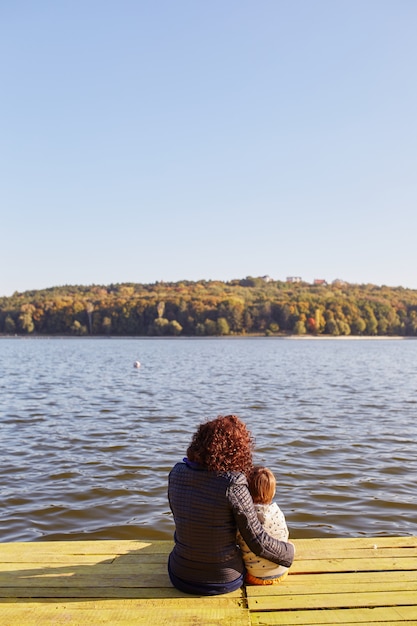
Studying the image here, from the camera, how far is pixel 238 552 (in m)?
4.70

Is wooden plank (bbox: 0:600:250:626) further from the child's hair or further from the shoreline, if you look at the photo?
the shoreline

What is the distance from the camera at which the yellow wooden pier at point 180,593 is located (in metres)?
4.28

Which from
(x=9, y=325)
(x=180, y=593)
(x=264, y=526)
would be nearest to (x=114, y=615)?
(x=180, y=593)

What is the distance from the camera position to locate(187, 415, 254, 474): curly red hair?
4.41 metres

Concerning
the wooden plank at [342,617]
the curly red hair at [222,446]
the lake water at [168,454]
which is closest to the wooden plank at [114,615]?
the wooden plank at [342,617]

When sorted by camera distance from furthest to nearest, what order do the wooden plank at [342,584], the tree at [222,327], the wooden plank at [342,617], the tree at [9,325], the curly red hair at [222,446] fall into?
1. the tree at [9,325]
2. the tree at [222,327]
3. the wooden plank at [342,584]
4. the curly red hair at [222,446]
5. the wooden plank at [342,617]

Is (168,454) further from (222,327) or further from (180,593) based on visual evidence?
(222,327)

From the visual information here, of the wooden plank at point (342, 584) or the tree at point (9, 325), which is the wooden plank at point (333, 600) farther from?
the tree at point (9, 325)

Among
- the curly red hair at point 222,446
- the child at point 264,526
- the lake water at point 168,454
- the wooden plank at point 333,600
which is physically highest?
the curly red hair at point 222,446

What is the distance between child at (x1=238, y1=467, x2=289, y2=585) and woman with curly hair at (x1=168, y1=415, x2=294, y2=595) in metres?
0.14

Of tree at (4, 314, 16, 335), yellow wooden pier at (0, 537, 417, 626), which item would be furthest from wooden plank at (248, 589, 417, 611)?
tree at (4, 314, 16, 335)

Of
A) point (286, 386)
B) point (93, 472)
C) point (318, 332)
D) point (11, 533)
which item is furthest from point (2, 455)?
point (318, 332)

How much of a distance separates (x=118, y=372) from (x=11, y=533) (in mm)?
30184

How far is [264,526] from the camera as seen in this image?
485 centimetres
